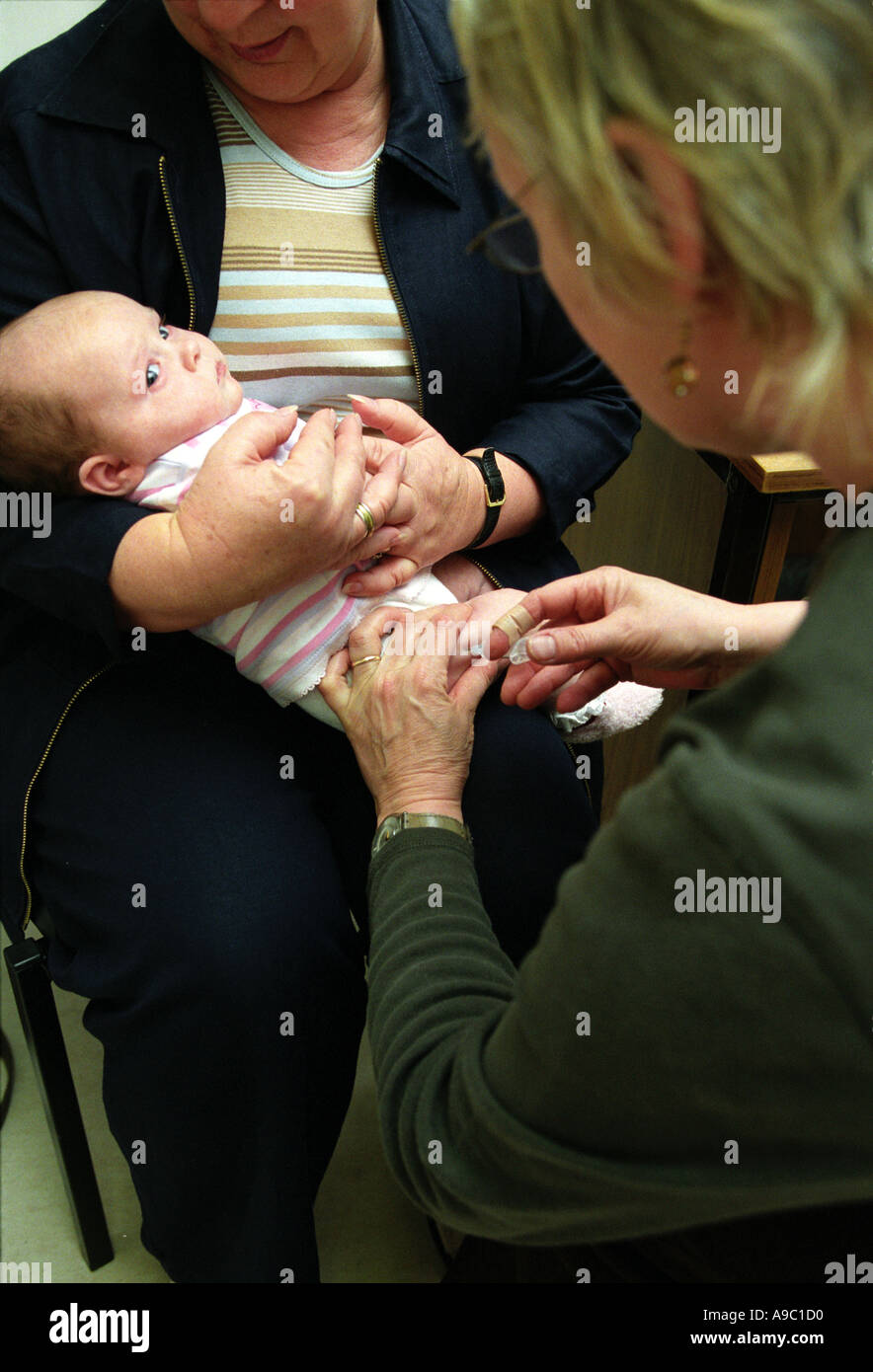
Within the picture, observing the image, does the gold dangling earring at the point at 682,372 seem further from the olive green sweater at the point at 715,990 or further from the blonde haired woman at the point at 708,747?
the olive green sweater at the point at 715,990

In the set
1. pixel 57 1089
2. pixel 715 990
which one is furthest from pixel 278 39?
pixel 57 1089

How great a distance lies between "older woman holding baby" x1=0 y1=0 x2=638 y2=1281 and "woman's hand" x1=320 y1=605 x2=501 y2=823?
6 centimetres

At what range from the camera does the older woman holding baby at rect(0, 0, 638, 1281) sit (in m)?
1.16

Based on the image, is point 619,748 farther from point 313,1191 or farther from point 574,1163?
point 574,1163

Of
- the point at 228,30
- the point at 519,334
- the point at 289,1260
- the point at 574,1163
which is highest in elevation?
the point at 228,30

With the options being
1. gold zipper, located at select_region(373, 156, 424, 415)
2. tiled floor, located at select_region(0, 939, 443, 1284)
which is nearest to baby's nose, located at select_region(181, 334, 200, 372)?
gold zipper, located at select_region(373, 156, 424, 415)

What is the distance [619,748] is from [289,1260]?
Result: 1145 mm

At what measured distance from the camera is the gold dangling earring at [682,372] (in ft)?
2.32

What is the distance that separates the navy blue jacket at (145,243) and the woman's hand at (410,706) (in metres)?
0.22

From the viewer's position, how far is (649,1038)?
0.63 metres

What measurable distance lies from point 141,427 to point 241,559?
0.18m

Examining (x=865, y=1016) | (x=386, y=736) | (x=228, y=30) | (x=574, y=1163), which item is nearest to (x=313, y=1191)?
(x=386, y=736)

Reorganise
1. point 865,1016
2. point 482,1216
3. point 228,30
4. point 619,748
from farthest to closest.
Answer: point 619,748, point 228,30, point 482,1216, point 865,1016

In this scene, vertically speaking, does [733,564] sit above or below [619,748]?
above
